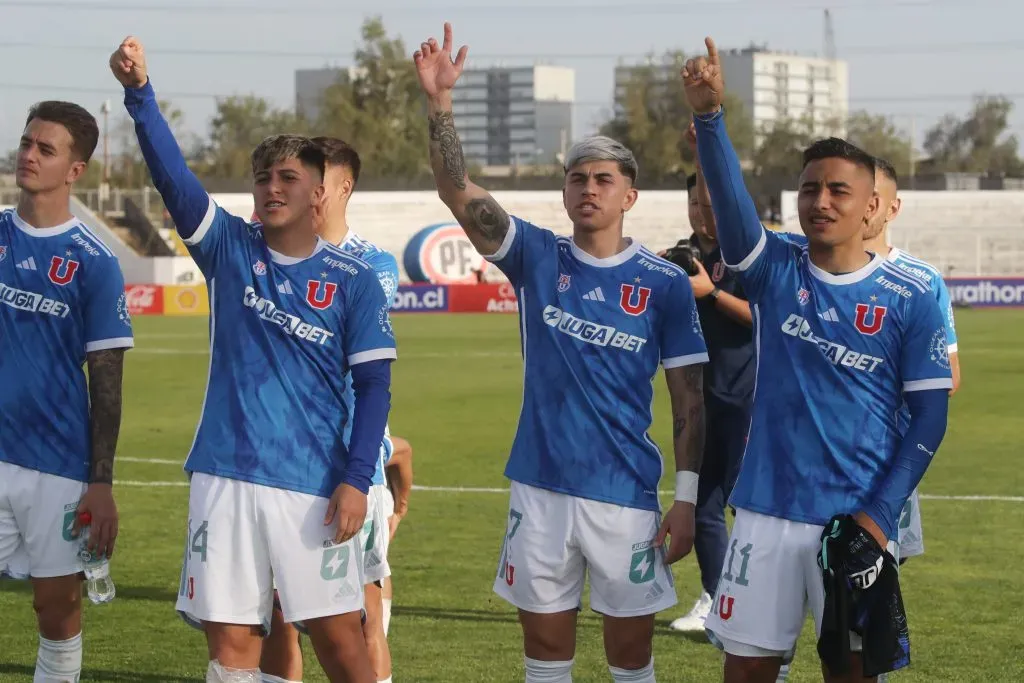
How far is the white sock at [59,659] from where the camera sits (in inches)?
210

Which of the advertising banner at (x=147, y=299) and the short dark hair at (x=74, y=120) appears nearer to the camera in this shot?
the short dark hair at (x=74, y=120)

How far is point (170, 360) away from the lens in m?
25.6

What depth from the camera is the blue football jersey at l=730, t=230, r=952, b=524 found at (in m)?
4.73

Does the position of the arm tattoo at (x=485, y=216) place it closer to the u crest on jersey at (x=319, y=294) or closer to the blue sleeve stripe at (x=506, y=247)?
the blue sleeve stripe at (x=506, y=247)

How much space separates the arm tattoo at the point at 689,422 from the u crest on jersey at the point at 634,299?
0.29 m

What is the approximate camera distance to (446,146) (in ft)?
17.2

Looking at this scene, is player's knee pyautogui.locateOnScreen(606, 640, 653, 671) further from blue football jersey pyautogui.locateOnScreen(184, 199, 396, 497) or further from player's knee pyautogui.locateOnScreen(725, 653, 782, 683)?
blue football jersey pyautogui.locateOnScreen(184, 199, 396, 497)

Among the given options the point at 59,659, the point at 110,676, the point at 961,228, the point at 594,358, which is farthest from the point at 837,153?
the point at 961,228

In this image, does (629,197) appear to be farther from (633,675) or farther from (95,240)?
(95,240)

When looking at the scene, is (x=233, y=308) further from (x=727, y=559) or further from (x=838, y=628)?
(x=838, y=628)

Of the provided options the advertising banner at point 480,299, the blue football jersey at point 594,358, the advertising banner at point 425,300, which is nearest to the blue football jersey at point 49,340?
the blue football jersey at point 594,358

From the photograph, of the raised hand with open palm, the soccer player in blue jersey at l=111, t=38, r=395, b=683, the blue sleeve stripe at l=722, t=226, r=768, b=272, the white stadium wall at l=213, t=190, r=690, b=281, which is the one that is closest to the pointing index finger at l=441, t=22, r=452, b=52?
the raised hand with open palm

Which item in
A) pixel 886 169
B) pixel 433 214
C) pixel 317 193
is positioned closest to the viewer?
pixel 317 193

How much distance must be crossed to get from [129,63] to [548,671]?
2485 mm
